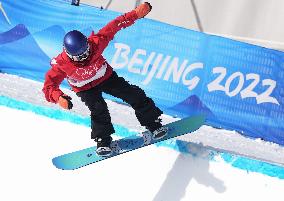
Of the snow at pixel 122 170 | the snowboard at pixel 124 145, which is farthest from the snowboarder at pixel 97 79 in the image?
the snow at pixel 122 170

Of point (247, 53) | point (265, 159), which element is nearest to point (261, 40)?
point (247, 53)

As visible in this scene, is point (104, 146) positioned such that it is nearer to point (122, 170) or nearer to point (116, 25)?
point (122, 170)

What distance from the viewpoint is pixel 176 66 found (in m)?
7.85

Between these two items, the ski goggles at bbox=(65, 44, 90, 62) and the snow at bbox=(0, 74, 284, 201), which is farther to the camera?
the snow at bbox=(0, 74, 284, 201)

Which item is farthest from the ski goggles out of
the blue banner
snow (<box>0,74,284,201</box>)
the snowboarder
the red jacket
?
the blue banner

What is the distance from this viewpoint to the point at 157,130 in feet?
21.9

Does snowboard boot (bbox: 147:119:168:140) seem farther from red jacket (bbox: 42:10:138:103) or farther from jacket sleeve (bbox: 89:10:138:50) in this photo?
jacket sleeve (bbox: 89:10:138:50)

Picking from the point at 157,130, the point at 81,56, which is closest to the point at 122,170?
the point at 157,130

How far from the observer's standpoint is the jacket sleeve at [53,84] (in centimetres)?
573

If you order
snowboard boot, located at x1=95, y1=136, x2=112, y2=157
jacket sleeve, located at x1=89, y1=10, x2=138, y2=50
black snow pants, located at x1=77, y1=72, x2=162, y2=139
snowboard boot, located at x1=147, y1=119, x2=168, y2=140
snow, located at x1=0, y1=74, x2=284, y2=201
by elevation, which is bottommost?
snow, located at x1=0, y1=74, x2=284, y2=201

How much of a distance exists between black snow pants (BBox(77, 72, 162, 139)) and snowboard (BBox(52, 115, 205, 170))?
411 millimetres

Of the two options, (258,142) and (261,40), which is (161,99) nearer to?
(258,142)

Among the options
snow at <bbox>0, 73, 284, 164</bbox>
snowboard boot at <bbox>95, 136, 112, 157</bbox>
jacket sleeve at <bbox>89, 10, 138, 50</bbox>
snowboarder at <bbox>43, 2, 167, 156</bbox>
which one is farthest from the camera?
snow at <bbox>0, 73, 284, 164</bbox>

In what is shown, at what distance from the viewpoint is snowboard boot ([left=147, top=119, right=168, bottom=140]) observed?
21.7 ft
